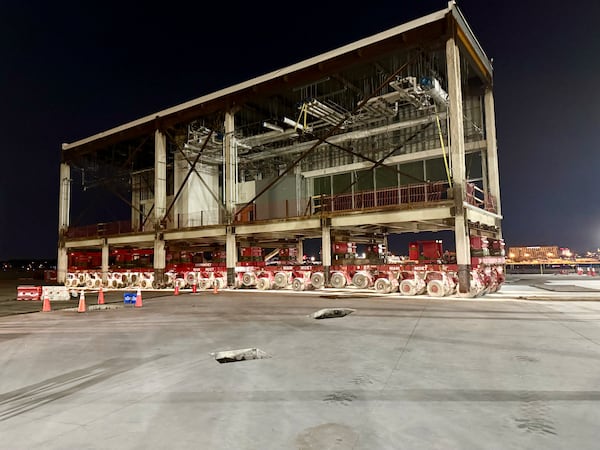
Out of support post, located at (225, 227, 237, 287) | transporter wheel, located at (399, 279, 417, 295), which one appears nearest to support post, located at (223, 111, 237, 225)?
support post, located at (225, 227, 237, 287)

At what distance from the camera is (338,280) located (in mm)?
22125

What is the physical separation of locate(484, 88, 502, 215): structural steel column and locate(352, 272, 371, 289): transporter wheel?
1032 cm

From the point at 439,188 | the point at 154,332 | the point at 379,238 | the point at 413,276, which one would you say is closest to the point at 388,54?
the point at 439,188

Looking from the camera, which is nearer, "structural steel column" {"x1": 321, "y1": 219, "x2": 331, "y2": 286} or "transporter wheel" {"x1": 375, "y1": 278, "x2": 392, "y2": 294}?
"transporter wheel" {"x1": 375, "y1": 278, "x2": 392, "y2": 294}

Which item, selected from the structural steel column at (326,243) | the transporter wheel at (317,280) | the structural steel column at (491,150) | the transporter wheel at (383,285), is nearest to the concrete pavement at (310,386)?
the transporter wheel at (383,285)

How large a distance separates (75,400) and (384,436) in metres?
3.87

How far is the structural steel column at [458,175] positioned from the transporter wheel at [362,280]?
15.1 feet

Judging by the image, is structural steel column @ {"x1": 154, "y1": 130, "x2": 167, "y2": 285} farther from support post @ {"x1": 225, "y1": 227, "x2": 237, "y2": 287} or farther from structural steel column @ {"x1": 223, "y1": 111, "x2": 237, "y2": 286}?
support post @ {"x1": 225, "y1": 227, "x2": 237, "y2": 287}

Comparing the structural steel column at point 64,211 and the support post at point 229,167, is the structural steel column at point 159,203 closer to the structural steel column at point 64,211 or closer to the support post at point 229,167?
the support post at point 229,167

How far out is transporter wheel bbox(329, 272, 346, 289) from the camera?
72.2 ft

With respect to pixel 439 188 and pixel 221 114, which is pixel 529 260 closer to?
pixel 439 188

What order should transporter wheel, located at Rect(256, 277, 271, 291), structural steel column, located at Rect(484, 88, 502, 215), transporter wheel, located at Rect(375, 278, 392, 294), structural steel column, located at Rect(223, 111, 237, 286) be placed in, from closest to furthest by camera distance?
transporter wheel, located at Rect(375, 278, 392, 294) < transporter wheel, located at Rect(256, 277, 271, 291) < structural steel column, located at Rect(484, 88, 502, 215) < structural steel column, located at Rect(223, 111, 237, 286)

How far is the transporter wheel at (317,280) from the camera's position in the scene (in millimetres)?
22734

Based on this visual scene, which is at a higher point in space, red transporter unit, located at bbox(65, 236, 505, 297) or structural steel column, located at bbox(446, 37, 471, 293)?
structural steel column, located at bbox(446, 37, 471, 293)
